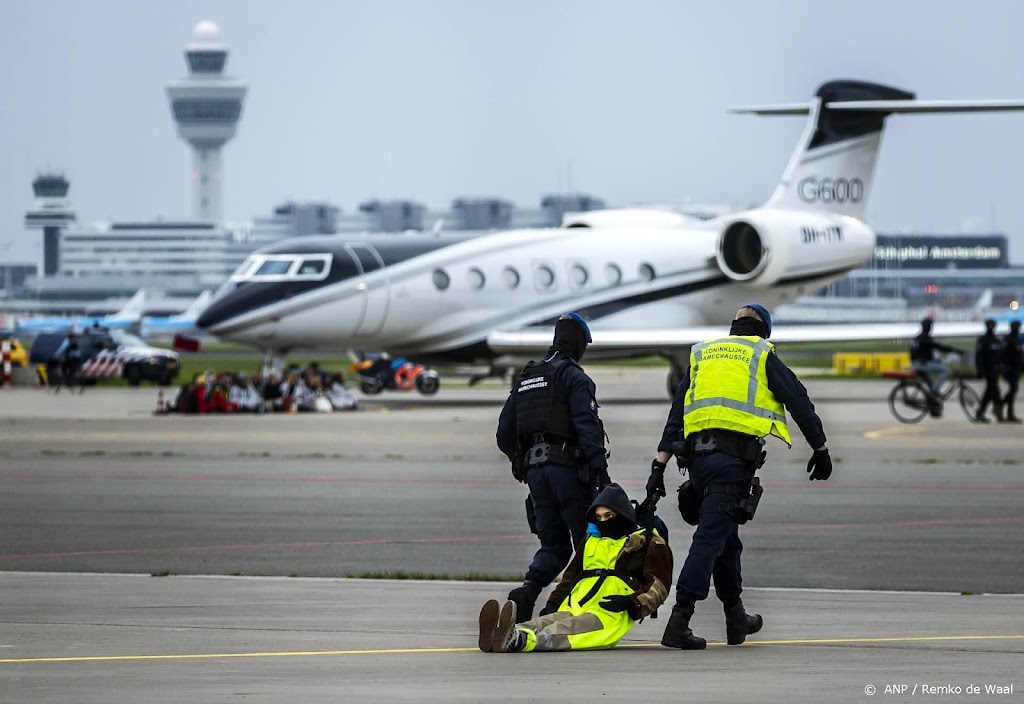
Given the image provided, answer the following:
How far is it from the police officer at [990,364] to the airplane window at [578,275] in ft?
33.8

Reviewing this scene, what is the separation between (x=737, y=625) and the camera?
29.2 feet

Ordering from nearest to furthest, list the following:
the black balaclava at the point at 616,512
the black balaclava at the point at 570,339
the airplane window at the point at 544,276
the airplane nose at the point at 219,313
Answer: the black balaclava at the point at 616,512 < the black balaclava at the point at 570,339 < the airplane nose at the point at 219,313 < the airplane window at the point at 544,276

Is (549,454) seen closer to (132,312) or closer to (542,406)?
(542,406)

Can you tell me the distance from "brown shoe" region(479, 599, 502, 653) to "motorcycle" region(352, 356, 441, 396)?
33.5 metres

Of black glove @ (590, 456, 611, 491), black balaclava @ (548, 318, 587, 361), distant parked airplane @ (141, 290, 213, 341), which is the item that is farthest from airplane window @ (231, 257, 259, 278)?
distant parked airplane @ (141, 290, 213, 341)

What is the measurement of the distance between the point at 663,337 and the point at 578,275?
108 inches

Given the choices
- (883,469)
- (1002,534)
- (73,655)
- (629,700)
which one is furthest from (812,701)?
(883,469)

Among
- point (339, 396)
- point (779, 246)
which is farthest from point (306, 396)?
point (779, 246)

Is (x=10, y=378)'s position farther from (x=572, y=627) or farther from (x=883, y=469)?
(x=572, y=627)

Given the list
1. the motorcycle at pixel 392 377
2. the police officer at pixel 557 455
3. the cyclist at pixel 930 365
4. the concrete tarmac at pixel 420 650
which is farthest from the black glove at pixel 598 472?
the motorcycle at pixel 392 377

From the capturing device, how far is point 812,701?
22.9 ft

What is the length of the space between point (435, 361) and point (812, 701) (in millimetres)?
31155

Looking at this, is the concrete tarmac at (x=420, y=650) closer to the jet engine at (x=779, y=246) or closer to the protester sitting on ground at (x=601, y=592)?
the protester sitting on ground at (x=601, y=592)

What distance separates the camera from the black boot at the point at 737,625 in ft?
29.2
